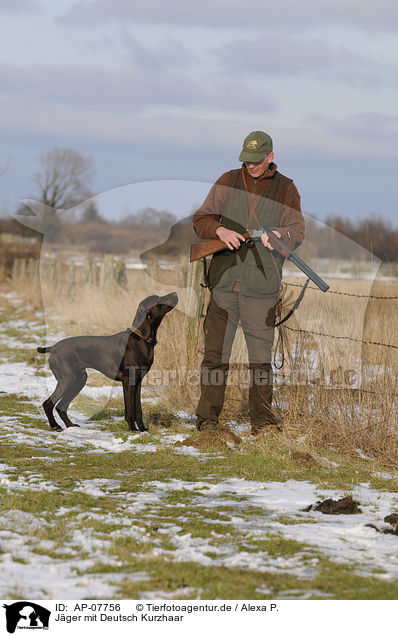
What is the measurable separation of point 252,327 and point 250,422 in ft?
3.97

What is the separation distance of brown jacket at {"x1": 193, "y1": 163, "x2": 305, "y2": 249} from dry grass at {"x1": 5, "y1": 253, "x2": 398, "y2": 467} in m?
1.04

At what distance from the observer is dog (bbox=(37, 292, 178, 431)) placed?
6.44 m

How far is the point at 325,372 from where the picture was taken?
619cm

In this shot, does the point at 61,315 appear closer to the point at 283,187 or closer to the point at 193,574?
the point at 283,187

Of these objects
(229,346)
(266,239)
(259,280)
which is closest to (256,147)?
(266,239)

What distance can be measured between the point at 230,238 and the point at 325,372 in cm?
150

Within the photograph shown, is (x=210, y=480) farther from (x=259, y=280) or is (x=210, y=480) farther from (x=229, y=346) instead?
(x=259, y=280)
